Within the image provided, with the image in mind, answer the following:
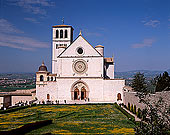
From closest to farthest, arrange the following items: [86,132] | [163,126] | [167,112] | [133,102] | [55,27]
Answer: [163,126] → [167,112] → [86,132] → [133,102] → [55,27]

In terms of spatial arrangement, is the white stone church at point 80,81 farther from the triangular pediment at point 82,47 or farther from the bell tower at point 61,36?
the bell tower at point 61,36

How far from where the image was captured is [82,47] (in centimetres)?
4044

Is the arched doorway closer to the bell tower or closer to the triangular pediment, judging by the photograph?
the triangular pediment

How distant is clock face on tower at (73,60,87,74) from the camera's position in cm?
4044

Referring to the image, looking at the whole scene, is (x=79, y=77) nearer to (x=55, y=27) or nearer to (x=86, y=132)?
(x=55, y=27)

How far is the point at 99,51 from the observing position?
137 ft

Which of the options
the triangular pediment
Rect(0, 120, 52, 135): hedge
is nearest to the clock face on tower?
the triangular pediment

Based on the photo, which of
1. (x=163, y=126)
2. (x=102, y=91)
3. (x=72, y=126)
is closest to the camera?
(x=163, y=126)

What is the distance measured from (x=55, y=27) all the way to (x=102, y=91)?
21.5 metres

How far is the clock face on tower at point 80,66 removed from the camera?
40.4m

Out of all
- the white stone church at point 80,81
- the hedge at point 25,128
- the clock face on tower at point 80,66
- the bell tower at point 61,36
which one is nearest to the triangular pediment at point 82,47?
the white stone church at point 80,81

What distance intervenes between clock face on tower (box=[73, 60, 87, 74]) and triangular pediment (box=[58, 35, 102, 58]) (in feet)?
4.67

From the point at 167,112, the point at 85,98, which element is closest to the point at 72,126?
the point at 167,112

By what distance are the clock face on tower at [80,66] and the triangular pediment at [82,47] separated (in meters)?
1.42
